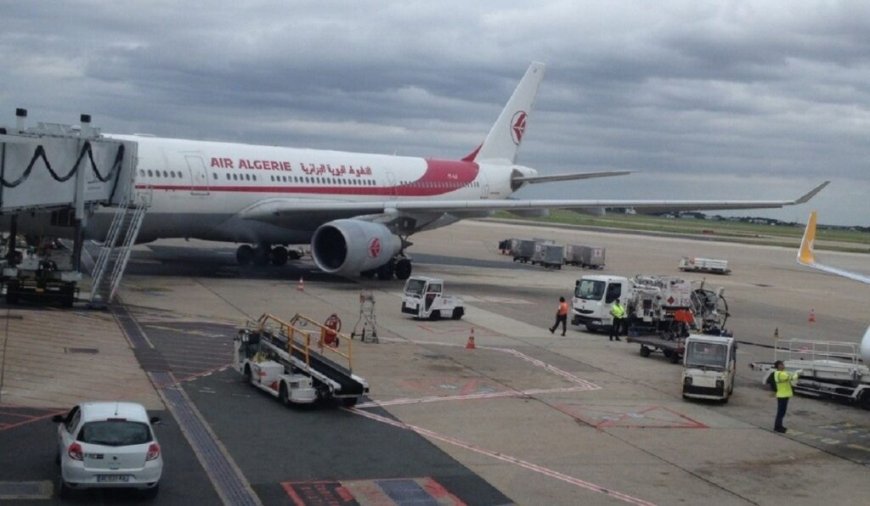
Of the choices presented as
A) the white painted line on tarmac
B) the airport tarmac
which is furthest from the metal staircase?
the white painted line on tarmac

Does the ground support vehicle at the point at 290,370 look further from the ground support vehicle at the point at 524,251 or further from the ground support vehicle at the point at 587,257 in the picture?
the ground support vehicle at the point at 524,251

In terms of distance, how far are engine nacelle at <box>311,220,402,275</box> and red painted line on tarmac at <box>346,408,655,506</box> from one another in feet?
72.0

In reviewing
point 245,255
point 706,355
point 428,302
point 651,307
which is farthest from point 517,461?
point 245,255

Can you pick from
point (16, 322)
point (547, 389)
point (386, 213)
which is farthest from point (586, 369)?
point (386, 213)

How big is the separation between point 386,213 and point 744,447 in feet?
95.8

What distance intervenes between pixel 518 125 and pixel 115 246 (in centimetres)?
3251

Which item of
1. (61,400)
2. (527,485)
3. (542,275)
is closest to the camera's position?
(527,485)

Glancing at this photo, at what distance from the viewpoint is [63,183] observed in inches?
1321

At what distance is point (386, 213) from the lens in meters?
49.2

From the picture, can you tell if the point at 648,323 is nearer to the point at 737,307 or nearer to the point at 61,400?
the point at 737,307

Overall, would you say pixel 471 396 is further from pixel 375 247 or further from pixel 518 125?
pixel 518 125

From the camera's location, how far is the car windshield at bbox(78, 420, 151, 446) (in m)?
16.1

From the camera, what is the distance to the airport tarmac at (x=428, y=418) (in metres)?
17.8

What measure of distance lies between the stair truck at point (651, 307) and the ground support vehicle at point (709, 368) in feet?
23.5
